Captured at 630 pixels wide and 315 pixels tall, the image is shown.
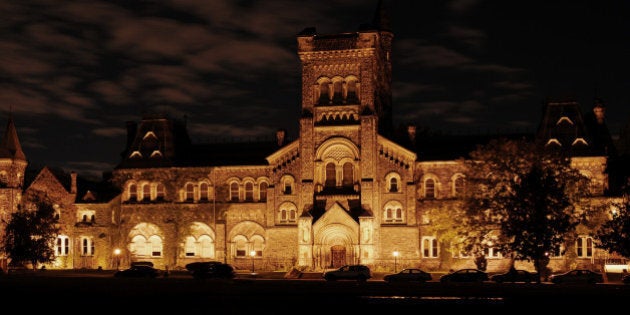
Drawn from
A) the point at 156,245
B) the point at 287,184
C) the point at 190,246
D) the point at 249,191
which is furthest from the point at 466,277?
the point at 156,245

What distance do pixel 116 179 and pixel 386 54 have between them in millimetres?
30481

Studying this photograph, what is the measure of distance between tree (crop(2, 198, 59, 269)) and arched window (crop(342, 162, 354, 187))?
27.1m

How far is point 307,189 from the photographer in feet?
268

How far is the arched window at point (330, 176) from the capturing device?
82375mm

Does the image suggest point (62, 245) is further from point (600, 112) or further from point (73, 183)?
point (600, 112)


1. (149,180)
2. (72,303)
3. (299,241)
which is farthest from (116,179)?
(72,303)

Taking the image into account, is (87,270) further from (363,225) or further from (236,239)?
(363,225)

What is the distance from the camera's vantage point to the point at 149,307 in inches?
1843

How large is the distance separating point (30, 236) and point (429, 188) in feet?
119

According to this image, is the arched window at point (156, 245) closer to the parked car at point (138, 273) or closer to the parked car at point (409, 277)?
the parked car at point (138, 273)

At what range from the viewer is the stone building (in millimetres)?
79875

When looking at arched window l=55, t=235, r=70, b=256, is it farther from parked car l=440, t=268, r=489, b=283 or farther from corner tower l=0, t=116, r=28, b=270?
parked car l=440, t=268, r=489, b=283

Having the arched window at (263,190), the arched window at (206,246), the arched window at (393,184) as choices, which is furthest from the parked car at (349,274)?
the arched window at (206,246)

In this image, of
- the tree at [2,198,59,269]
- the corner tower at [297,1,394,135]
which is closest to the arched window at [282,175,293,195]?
the corner tower at [297,1,394,135]
